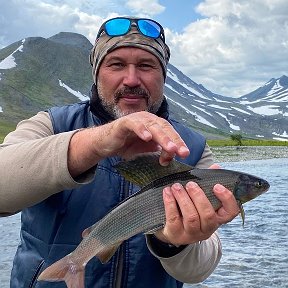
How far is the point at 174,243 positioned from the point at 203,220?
557mm

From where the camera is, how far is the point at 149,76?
6.05 metres

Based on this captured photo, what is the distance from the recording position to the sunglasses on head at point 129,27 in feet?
21.0

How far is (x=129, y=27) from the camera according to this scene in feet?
21.2

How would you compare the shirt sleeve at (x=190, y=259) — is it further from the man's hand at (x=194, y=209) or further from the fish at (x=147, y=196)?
the man's hand at (x=194, y=209)

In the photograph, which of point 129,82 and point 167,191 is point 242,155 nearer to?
point 129,82

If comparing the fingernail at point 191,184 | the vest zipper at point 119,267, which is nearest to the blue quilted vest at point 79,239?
the vest zipper at point 119,267

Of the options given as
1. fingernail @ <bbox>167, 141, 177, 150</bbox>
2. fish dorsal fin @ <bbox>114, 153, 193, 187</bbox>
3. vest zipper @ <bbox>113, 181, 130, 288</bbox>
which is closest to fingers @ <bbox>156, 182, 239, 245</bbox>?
fish dorsal fin @ <bbox>114, 153, 193, 187</bbox>

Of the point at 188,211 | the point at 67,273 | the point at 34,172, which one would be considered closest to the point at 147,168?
the point at 188,211

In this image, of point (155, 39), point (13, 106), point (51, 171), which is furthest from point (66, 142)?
point (13, 106)

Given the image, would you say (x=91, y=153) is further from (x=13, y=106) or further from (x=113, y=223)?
(x=13, y=106)

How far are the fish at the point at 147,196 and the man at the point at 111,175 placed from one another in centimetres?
14

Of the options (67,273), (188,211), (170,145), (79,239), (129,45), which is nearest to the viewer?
(170,145)

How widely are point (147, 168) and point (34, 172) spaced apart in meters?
0.93

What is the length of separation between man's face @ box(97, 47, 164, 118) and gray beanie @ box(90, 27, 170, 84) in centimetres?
6
